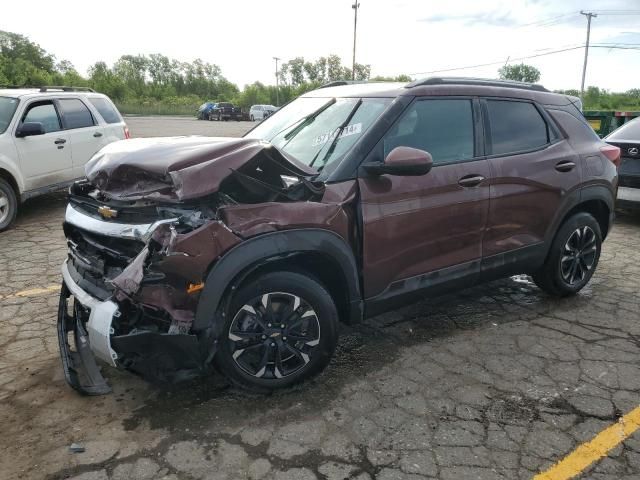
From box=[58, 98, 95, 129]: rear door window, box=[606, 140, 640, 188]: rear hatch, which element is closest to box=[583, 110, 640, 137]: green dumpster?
box=[606, 140, 640, 188]: rear hatch

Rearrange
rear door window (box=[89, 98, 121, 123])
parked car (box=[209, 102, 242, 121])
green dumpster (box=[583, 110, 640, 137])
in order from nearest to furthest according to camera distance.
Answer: rear door window (box=[89, 98, 121, 123]) → green dumpster (box=[583, 110, 640, 137]) → parked car (box=[209, 102, 242, 121])

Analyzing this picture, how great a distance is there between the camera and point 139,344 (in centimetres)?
253

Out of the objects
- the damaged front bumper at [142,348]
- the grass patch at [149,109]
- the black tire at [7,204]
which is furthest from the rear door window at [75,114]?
the grass patch at [149,109]

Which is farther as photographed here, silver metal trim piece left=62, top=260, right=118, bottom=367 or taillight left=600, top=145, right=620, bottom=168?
taillight left=600, top=145, right=620, bottom=168

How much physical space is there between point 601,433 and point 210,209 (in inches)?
95.1

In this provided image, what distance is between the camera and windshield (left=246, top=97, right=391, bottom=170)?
128 inches

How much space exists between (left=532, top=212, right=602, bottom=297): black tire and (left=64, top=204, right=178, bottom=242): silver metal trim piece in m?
3.24

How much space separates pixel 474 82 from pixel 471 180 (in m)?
0.82

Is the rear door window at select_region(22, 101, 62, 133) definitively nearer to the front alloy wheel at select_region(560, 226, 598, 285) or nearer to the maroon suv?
the maroon suv

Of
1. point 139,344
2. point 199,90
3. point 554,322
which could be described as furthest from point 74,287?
point 199,90

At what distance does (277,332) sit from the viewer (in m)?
2.89

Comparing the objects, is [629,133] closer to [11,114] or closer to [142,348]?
[142,348]

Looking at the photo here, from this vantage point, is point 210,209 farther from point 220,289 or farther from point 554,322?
point 554,322

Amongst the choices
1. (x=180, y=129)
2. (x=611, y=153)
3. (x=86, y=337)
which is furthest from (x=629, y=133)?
(x=180, y=129)
